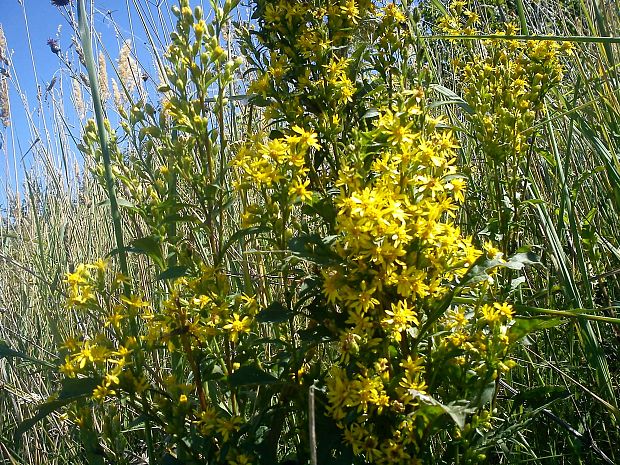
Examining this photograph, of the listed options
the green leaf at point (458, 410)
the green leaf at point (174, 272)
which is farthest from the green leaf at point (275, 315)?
the green leaf at point (458, 410)

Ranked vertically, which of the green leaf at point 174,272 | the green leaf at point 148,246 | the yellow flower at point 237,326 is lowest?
the yellow flower at point 237,326

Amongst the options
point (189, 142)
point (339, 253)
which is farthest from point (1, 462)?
point (339, 253)

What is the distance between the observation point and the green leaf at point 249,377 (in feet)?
3.18

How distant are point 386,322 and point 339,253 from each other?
4.8 inches

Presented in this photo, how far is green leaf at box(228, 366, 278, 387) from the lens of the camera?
968mm

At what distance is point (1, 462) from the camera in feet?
5.09

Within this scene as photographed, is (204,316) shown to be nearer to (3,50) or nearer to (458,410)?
(458,410)

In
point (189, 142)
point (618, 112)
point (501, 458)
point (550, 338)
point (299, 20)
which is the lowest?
point (501, 458)

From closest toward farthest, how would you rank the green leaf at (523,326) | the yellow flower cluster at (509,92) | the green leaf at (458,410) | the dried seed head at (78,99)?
the green leaf at (458,410), the green leaf at (523,326), the yellow flower cluster at (509,92), the dried seed head at (78,99)

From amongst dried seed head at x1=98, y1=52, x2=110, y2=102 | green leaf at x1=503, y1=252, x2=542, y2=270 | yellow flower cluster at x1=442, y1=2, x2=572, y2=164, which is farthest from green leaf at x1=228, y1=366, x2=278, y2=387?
dried seed head at x1=98, y1=52, x2=110, y2=102

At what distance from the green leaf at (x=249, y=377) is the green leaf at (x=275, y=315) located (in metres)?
0.08

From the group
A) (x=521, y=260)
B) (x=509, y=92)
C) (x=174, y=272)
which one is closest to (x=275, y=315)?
(x=174, y=272)

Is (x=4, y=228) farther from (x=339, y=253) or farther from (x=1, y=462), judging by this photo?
(x=339, y=253)

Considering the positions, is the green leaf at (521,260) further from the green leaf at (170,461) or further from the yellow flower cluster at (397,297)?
the green leaf at (170,461)
